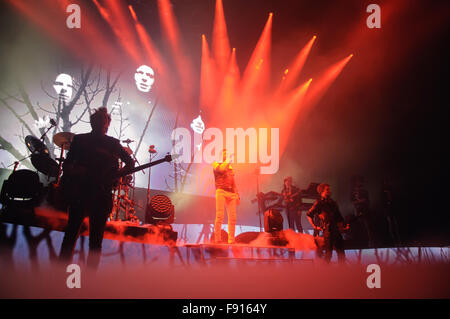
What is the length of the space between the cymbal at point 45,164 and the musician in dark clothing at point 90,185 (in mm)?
2723

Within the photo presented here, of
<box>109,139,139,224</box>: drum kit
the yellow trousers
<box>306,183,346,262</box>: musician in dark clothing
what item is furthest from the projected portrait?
<box>306,183,346,262</box>: musician in dark clothing

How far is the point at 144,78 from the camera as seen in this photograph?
29.9 ft

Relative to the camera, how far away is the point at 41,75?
278 inches

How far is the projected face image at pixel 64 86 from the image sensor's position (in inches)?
294

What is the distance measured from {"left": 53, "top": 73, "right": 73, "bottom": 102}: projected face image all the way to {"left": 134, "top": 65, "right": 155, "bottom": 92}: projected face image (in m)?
2.07

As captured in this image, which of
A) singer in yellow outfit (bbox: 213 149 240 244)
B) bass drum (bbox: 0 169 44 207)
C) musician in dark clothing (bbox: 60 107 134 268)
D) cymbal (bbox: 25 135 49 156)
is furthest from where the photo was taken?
singer in yellow outfit (bbox: 213 149 240 244)

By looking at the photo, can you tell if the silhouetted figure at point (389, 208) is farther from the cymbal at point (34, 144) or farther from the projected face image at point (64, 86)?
the projected face image at point (64, 86)

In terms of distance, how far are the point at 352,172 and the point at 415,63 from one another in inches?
158

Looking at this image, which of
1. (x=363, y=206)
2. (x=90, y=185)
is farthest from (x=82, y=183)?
(x=363, y=206)

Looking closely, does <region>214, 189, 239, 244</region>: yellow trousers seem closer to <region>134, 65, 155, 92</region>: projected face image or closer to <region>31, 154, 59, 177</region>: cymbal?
<region>31, 154, 59, 177</region>: cymbal

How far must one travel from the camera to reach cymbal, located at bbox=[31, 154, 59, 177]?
4645mm
